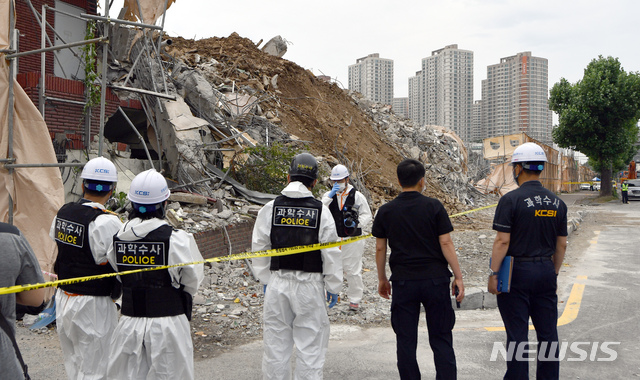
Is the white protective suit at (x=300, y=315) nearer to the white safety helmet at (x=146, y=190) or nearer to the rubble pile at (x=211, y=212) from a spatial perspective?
the white safety helmet at (x=146, y=190)

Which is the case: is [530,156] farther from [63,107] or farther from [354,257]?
[63,107]

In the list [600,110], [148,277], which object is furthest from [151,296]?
[600,110]

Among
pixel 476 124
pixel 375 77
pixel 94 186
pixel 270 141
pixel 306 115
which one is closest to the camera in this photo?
pixel 94 186

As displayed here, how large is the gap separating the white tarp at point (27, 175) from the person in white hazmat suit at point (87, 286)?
328cm

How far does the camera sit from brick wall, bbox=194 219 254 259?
8188mm

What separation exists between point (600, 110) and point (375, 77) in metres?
A: 26.5

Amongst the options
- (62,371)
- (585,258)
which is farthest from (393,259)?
(585,258)

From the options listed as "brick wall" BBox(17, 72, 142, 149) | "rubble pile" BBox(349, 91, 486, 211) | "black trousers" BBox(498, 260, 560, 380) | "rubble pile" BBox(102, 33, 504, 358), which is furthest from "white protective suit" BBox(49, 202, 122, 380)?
"rubble pile" BBox(349, 91, 486, 211)

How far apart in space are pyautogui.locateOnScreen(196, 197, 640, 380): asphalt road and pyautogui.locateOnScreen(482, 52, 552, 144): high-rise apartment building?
58681mm

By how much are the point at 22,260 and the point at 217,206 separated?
278 inches

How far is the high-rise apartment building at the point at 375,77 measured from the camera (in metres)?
50.2

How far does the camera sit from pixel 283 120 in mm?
15977

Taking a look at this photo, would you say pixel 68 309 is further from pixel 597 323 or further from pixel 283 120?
pixel 283 120

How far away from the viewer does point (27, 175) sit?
632cm
